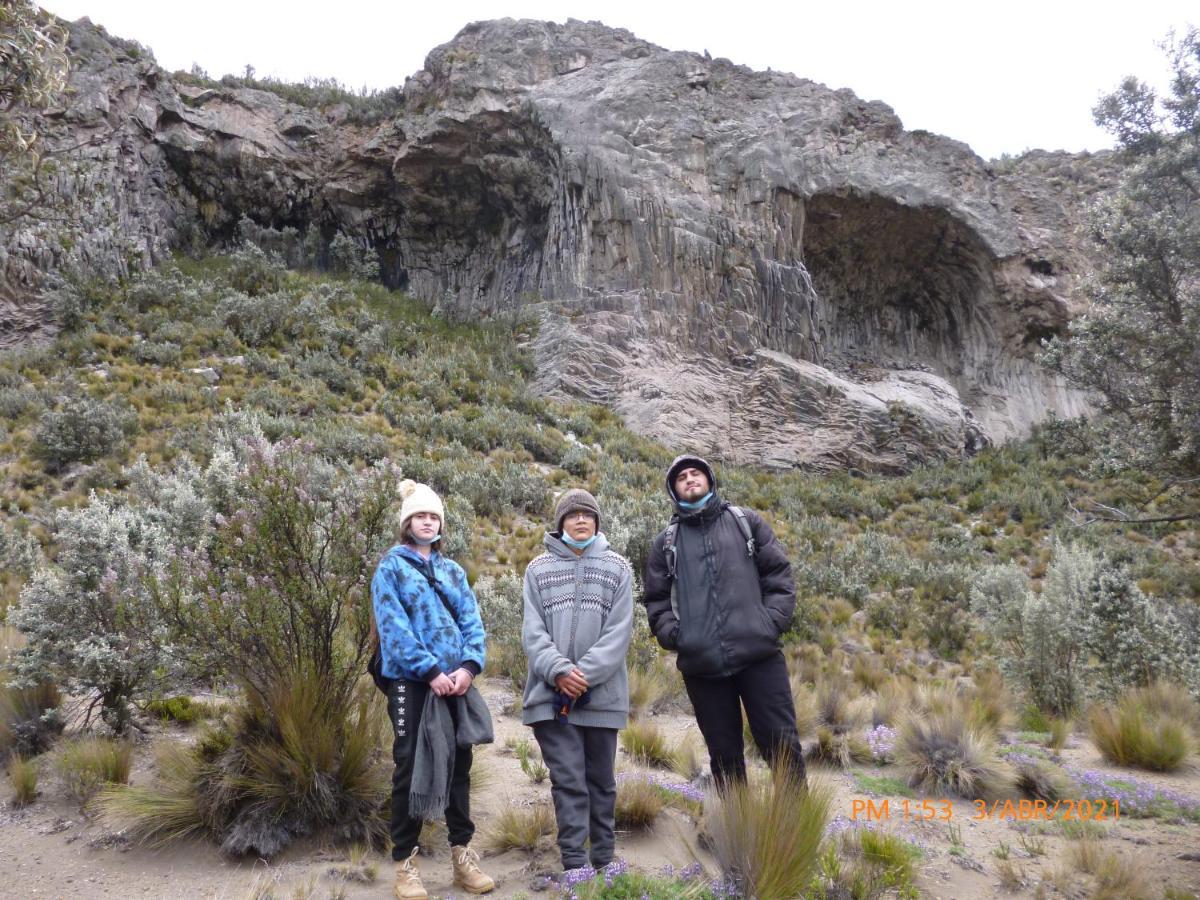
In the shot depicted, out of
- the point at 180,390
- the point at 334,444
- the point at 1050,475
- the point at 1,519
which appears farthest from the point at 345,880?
the point at 1050,475

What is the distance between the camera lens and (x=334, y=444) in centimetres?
1404

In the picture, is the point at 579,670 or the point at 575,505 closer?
the point at 579,670

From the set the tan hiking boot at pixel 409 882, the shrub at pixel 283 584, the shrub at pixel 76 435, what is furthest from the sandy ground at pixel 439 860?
the shrub at pixel 76 435

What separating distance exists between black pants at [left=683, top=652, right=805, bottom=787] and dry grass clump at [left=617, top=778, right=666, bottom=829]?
19.0 inches

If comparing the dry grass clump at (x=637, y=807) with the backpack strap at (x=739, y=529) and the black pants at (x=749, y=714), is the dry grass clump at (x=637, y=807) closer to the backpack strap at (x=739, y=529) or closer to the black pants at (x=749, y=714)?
the black pants at (x=749, y=714)

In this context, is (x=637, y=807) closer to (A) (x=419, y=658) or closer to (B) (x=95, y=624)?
(A) (x=419, y=658)

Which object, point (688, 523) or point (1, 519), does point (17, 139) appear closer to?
→ point (688, 523)

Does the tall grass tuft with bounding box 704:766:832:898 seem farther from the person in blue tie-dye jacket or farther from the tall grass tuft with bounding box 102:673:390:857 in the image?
the tall grass tuft with bounding box 102:673:390:857

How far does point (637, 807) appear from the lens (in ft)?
13.1

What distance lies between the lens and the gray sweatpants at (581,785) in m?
3.22

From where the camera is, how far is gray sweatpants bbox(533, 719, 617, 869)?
10.6 ft

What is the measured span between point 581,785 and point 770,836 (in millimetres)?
830

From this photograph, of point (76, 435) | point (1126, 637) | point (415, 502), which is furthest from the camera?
point (76, 435)
